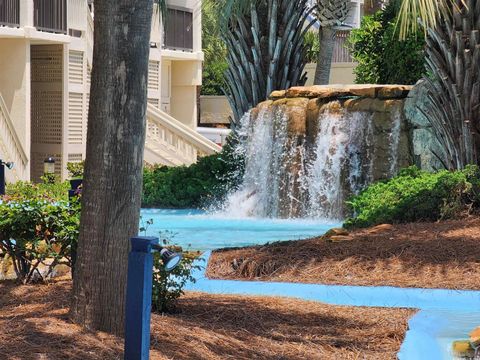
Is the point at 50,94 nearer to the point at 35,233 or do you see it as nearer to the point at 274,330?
the point at 35,233

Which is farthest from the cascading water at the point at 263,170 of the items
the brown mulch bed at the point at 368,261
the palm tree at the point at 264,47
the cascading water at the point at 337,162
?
the brown mulch bed at the point at 368,261

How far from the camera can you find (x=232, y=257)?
11.4m

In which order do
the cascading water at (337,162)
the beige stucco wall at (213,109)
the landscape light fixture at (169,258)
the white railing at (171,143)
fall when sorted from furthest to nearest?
the beige stucco wall at (213,109) → the white railing at (171,143) → the cascading water at (337,162) → the landscape light fixture at (169,258)

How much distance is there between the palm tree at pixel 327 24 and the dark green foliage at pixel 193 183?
10.3 feet

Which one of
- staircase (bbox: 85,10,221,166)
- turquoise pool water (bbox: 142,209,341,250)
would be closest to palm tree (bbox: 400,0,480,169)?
turquoise pool water (bbox: 142,209,341,250)

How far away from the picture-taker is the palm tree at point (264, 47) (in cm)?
2395

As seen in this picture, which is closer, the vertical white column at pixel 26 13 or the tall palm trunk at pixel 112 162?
the tall palm trunk at pixel 112 162

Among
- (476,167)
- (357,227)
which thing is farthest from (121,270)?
(476,167)

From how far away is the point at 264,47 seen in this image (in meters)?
24.3

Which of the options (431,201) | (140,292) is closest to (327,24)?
(431,201)

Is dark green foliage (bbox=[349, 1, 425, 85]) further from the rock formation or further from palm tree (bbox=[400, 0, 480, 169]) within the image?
palm tree (bbox=[400, 0, 480, 169])

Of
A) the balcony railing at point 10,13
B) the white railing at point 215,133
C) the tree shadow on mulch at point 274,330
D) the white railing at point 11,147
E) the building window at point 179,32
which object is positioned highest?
the building window at point 179,32

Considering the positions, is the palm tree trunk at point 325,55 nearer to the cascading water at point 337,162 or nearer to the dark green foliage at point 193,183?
the dark green foliage at point 193,183

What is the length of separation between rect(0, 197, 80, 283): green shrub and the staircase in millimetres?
20015
